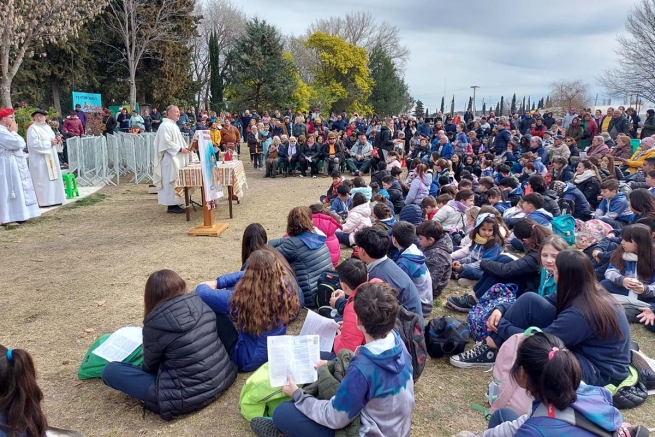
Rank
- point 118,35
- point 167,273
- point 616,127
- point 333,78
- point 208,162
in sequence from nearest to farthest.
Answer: point 167,273 → point 208,162 → point 616,127 → point 118,35 → point 333,78

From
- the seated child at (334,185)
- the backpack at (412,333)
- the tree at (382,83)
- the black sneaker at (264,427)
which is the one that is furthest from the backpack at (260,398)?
the tree at (382,83)

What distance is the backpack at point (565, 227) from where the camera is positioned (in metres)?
6.82

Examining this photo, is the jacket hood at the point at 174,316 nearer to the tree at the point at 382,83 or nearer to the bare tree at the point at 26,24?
the bare tree at the point at 26,24

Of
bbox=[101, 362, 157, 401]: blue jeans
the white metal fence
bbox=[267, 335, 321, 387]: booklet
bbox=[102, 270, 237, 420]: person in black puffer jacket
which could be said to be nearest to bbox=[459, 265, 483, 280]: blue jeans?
bbox=[267, 335, 321, 387]: booklet

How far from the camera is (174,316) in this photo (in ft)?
10.0

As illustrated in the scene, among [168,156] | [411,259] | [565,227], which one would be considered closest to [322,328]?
[411,259]

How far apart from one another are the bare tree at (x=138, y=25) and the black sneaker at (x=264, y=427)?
85.7ft

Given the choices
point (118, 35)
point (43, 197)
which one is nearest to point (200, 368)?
point (43, 197)

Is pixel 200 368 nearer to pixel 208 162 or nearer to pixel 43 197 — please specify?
pixel 208 162

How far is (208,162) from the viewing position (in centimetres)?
829

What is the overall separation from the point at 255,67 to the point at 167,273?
30400mm

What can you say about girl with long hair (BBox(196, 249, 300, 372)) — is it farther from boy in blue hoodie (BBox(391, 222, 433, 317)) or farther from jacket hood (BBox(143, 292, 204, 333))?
boy in blue hoodie (BBox(391, 222, 433, 317))

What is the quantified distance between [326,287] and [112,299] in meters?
2.46

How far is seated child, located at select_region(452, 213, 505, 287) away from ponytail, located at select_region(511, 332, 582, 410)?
2.99 meters
